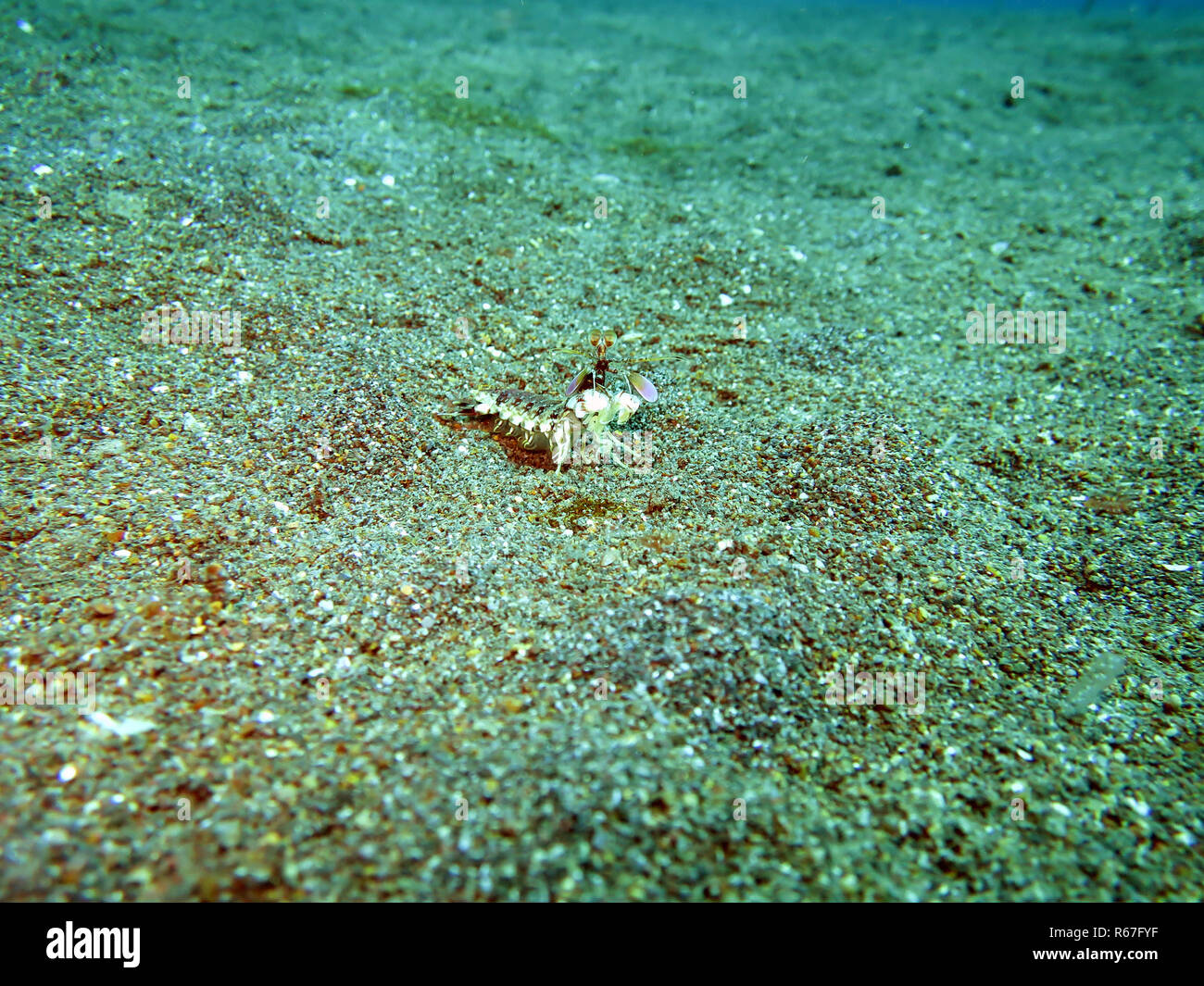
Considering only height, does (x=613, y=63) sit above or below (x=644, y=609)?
above

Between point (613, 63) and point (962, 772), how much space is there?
432 inches

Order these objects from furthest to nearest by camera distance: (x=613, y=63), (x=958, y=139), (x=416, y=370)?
(x=613, y=63) → (x=958, y=139) → (x=416, y=370)

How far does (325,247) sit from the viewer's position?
5.20m

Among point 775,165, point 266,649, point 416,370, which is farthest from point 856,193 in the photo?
point 266,649

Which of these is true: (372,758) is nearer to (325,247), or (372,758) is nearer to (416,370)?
(416,370)

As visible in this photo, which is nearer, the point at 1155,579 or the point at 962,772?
the point at 962,772

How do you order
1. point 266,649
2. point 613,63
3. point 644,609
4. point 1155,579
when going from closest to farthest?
point 266,649 < point 644,609 < point 1155,579 < point 613,63

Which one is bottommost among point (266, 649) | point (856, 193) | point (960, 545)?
point (266, 649)

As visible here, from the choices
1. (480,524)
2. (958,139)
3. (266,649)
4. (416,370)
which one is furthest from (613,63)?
(266,649)

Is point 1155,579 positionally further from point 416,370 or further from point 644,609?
point 416,370

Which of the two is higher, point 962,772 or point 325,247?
point 325,247

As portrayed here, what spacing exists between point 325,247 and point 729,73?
26.3 feet

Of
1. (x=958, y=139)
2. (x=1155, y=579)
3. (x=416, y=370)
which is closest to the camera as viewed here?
(x=1155, y=579)

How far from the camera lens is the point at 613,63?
10.2m
